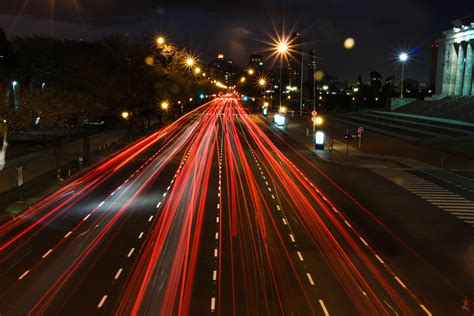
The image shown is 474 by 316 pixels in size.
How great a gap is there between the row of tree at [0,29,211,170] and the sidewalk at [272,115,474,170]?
17305 millimetres

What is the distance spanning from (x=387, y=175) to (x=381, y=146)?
15430 mm

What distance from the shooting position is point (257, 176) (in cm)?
2911

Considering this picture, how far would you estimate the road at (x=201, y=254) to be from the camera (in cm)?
1184

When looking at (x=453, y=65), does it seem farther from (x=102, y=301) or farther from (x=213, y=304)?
(x=102, y=301)

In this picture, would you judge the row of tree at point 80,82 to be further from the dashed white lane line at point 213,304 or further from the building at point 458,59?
the building at point 458,59

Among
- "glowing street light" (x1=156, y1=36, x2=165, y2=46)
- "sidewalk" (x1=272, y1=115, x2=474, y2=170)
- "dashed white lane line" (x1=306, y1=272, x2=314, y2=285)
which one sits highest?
"glowing street light" (x1=156, y1=36, x2=165, y2=46)

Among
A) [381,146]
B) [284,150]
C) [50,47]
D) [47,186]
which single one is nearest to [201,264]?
[47,186]

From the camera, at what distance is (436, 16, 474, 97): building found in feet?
243

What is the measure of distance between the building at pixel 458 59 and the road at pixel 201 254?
191 feet

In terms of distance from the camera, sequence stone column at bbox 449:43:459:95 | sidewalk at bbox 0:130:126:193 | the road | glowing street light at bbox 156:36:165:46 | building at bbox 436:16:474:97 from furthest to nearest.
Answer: stone column at bbox 449:43:459:95 < building at bbox 436:16:474:97 < glowing street light at bbox 156:36:165:46 < sidewalk at bbox 0:130:126:193 < the road

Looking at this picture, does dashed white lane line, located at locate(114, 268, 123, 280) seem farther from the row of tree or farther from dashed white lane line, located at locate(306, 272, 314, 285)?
the row of tree

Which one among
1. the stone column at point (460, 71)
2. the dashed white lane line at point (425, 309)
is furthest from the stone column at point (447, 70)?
the dashed white lane line at point (425, 309)

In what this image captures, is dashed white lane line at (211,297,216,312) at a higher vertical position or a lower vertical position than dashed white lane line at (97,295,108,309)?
higher

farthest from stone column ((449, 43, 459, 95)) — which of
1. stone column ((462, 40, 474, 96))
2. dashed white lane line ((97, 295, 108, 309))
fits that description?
dashed white lane line ((97, 295, 108, 309))
